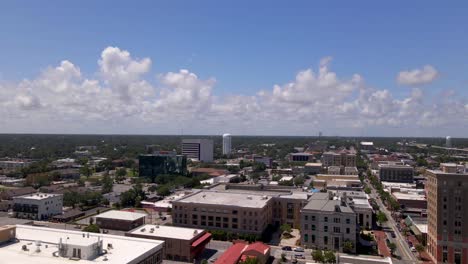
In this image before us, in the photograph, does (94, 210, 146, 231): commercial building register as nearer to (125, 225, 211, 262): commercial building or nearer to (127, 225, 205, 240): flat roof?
(127, 225, 205, 240): flat roof

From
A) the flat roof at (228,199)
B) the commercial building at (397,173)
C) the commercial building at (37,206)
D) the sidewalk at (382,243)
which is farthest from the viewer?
the commercial building at (397,173)

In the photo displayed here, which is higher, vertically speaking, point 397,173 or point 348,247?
point 397,173

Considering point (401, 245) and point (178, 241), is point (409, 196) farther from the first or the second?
point (178, 241)

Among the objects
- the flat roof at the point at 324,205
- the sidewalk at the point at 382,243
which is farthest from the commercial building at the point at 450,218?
the flat roof at the point at 324,205

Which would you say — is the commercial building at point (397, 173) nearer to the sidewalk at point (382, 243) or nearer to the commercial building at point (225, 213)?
the sidewalk at point (382, 243)

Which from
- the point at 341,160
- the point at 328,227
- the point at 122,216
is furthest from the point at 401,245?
the point at 341,160

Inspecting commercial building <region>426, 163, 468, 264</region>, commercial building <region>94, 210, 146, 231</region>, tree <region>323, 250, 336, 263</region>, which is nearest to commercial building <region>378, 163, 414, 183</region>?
commercial building <region>426, 163, 468, 264</region>

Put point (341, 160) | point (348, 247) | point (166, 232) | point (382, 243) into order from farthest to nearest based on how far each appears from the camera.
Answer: point (341, 160) < point (382, 243) < point (348, 247) < point (166, 232)
